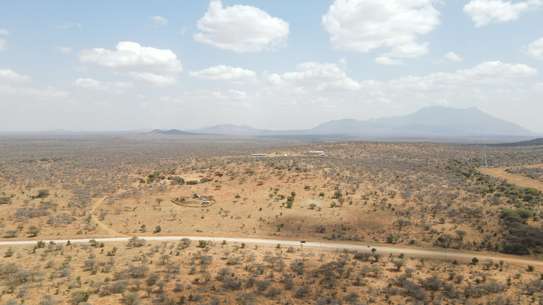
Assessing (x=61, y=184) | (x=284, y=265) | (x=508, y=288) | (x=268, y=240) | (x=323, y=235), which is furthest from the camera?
(x=61, y=184)

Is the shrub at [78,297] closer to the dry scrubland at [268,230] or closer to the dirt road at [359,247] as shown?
the dry scrubland at [268,230]

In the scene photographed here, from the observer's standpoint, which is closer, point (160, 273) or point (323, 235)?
point (160, 273)

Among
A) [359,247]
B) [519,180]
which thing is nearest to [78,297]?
[359,247]

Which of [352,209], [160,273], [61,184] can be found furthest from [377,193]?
[61,184]

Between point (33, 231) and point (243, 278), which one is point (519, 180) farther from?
point (33, 231)

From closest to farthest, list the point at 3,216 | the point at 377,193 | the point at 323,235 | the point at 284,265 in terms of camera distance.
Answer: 1. the point at 284,265
2. the point at 323,235
3. the point at 3,216
4. the point at 377,193

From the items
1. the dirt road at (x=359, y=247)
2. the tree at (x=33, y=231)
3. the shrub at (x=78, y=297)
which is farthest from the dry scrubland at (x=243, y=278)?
the tree at (x=33, y=231)

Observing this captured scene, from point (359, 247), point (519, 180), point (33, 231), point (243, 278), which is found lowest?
point (359, 247)

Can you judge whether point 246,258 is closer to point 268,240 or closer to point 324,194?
point 268,240

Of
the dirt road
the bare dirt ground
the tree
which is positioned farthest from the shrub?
the bare dirt ground
